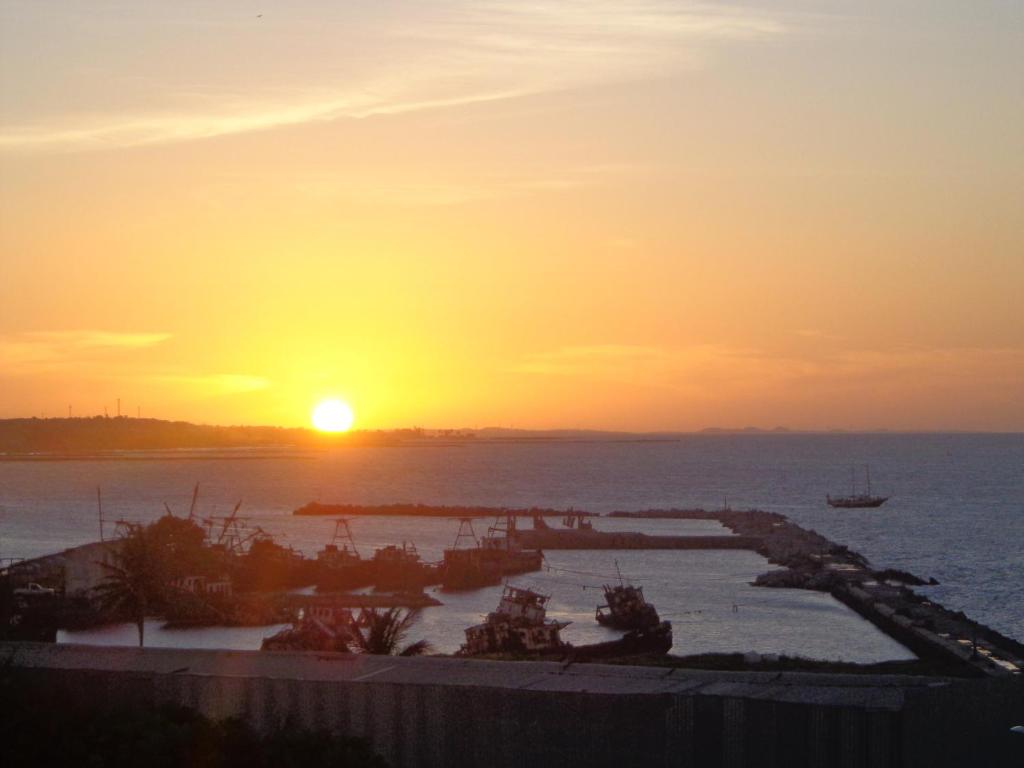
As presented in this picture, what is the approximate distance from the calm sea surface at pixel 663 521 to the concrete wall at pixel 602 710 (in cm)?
1717

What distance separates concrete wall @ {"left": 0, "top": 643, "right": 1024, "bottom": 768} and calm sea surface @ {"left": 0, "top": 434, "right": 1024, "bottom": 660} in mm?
17167

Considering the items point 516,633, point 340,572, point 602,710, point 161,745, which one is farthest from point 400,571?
point 161,745

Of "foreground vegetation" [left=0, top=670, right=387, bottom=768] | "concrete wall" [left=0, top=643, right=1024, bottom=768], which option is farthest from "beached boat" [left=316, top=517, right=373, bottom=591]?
"foreground vegetation" [left=0, top=670, right=387, bottom=768]

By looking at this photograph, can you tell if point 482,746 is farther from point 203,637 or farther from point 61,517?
point 61,517

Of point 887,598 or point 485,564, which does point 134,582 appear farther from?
point 485,564

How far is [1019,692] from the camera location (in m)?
8.94

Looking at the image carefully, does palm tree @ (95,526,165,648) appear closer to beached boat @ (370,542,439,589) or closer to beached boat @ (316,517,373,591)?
beached boat @ (370,542,439,589)

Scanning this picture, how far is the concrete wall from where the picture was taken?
8625 mm

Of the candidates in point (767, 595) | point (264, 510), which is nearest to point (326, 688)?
point (767, 595)

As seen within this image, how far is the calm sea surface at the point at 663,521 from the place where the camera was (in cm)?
3031

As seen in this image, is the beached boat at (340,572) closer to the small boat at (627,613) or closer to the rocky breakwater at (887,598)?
the small boat at (627,613)

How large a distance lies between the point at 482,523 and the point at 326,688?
60.9 metres

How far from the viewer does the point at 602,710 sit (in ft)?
29.1

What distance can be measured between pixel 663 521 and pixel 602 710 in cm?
6132
